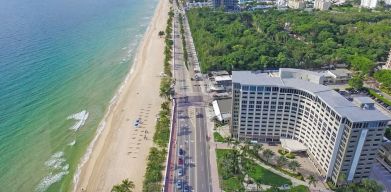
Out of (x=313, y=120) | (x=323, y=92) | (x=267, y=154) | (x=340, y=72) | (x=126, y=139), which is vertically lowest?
(x=126, y=139)

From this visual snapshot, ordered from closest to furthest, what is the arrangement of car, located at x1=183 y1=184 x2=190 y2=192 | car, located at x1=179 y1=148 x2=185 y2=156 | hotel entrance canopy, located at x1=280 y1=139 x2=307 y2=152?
1. car, located at x1=183 y1=184 x2=190 y2=192
2. car, located at x1=179 y1=148 x2=185 y2=156
3. hotel entrance canopy, located at x1=280 y1=139 x2=307 y2=152

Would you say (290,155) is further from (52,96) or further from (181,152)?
(52,96)

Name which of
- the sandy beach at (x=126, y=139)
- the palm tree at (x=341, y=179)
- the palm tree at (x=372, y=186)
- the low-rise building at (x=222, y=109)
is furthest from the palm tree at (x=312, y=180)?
the sandy beach at (x=126, y=139)

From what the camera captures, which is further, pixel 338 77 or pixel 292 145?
pixel 338 77

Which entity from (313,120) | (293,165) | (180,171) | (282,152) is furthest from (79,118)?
(313,120)

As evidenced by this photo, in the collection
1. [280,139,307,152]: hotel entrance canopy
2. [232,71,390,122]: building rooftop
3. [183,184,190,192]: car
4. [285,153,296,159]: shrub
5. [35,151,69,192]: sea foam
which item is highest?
[232,71,390,122]: building rooftop

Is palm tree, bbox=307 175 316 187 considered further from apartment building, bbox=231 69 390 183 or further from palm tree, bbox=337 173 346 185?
palm tree, bbox=337 173 346 185

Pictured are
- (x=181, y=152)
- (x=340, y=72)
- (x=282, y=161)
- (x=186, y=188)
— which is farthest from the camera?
(x=340, y=72)

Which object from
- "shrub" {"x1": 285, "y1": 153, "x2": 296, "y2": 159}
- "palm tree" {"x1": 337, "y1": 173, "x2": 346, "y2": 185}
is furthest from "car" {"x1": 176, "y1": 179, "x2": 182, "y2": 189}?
"palm tree" {"x1": 337, "y1": 173, "x2": 346, "y2": 185}
